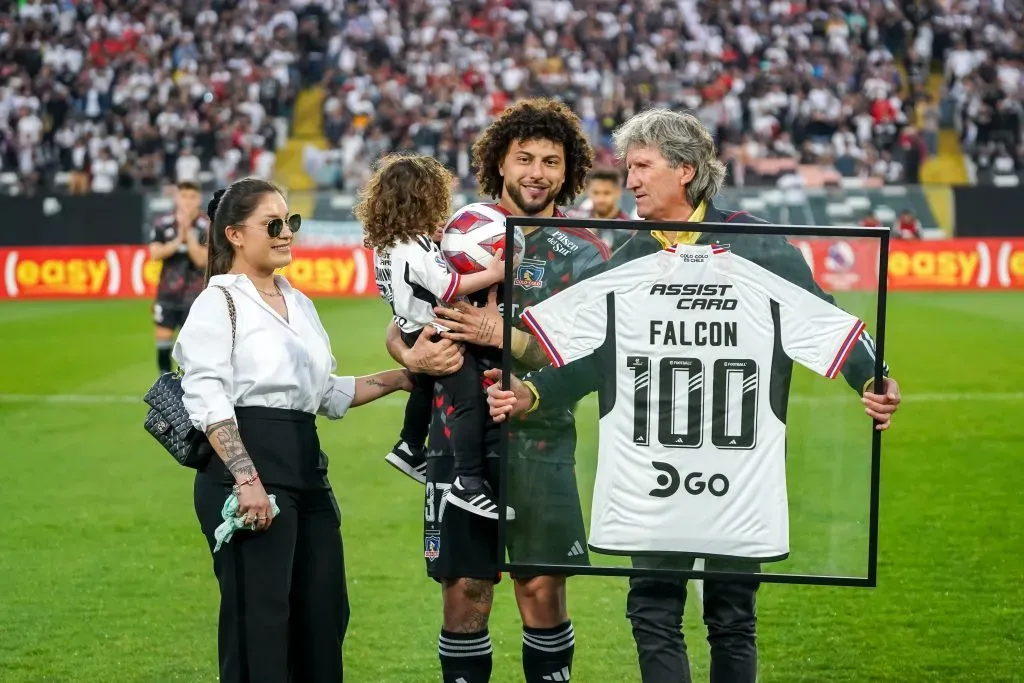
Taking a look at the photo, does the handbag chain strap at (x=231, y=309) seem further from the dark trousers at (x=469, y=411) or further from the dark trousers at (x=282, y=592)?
the dark trousers at (x=469, y=411)

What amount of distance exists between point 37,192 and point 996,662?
883 inches

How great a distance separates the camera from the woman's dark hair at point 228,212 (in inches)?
171

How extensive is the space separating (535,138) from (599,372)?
0.97 meters

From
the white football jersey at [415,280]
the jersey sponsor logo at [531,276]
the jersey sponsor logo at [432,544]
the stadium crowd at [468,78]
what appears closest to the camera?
the jersey sponsor logo at [531,276]

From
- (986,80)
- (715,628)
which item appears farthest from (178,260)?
(986,80)

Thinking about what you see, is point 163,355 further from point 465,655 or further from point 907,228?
point 907,228

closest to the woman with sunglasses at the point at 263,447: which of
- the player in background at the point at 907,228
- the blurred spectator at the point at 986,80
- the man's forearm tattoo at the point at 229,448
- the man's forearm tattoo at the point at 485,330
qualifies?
the man's forearm tattoo at the point at 229,448

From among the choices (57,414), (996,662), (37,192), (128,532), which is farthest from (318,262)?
(996,662)

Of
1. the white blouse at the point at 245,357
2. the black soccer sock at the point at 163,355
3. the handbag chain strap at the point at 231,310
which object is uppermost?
the handbag chain strap at the point at 231,310

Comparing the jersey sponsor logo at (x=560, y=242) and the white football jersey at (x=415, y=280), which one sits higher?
the jersey sponsor logo at (x=560, y=242)

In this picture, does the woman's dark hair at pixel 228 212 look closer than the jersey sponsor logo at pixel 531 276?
No

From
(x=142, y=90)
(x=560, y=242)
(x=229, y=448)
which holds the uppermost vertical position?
(x=142, y=90)

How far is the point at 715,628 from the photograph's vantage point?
420 cm

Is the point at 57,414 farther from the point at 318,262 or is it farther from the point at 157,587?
the point at 318,262
